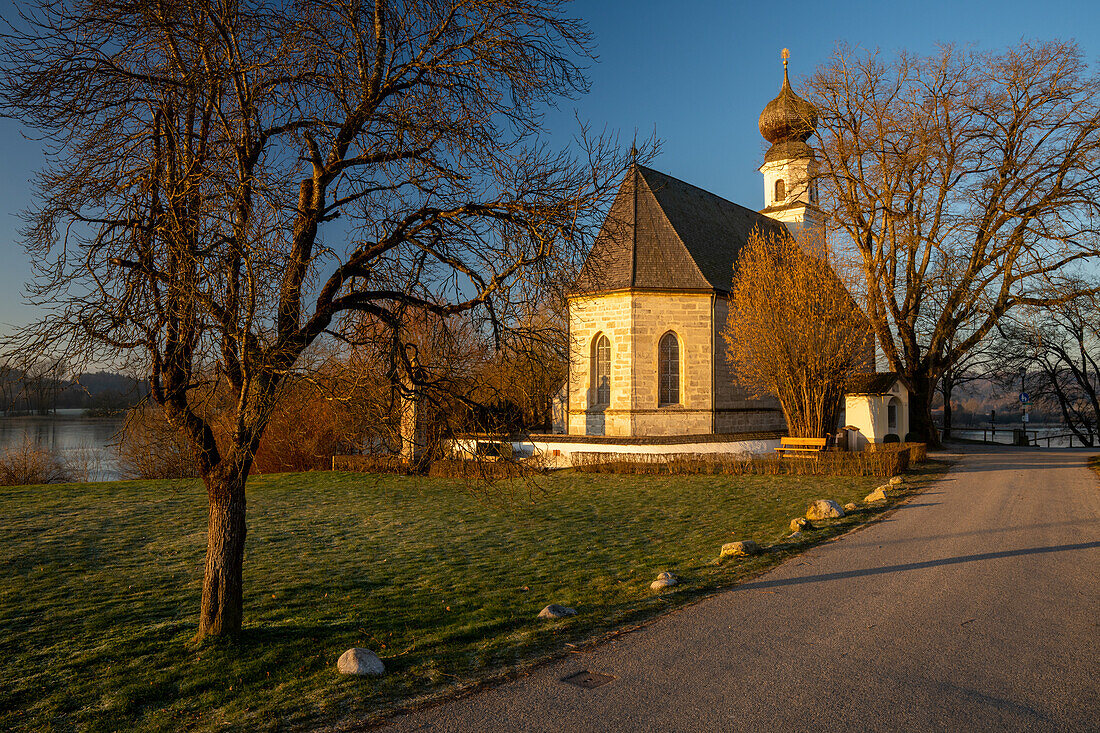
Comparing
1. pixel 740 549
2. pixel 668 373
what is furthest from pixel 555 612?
pixel 668 373

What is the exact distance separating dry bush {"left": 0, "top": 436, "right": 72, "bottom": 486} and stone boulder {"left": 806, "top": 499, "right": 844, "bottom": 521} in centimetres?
2172

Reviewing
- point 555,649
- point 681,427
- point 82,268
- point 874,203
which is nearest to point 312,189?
point 82,268

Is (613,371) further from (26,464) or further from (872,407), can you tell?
(26,464)

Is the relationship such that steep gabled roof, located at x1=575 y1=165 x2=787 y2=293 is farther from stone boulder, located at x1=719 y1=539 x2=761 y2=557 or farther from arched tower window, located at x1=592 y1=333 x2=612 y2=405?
stone boulder, located at x1=719 y1=539 x2=761 y2=557

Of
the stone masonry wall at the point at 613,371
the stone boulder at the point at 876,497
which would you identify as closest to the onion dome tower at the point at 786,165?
the stone masonry wall at the point at 613,371

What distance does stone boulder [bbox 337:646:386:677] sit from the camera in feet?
16.4

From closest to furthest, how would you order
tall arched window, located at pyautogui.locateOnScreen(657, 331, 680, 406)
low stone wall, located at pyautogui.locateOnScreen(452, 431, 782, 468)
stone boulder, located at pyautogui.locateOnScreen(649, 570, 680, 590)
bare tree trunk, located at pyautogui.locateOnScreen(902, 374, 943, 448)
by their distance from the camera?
stone boulder, located at pyautogui.locateOnScreen(649, 570, 680, 590) < low stone wall, located at pyautogui.locateOnScreen(452, 431, 782, 468) < tall arched window, located at pyautogui.locateOnScreen(657, 331, 680, 406) < bare tree trunk, located at pyautogui.locateOnScreen(902, 374, 943, 448)

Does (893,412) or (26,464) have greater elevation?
(893,412)

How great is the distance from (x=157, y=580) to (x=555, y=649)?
5.45 m

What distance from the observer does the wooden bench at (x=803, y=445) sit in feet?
62.7

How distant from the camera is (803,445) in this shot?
19.6m

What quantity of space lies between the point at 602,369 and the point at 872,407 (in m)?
9.99

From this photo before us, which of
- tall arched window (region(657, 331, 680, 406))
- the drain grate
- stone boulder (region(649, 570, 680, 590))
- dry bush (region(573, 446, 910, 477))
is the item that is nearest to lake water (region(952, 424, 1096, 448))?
tall arched window (region(657, 331, 680, 406))

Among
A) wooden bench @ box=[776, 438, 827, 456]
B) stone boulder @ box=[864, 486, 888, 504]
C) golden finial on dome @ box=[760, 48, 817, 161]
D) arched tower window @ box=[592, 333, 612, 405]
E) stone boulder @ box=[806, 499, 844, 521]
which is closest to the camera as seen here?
stone boulder @ box=[806, 499, 844, 521]
